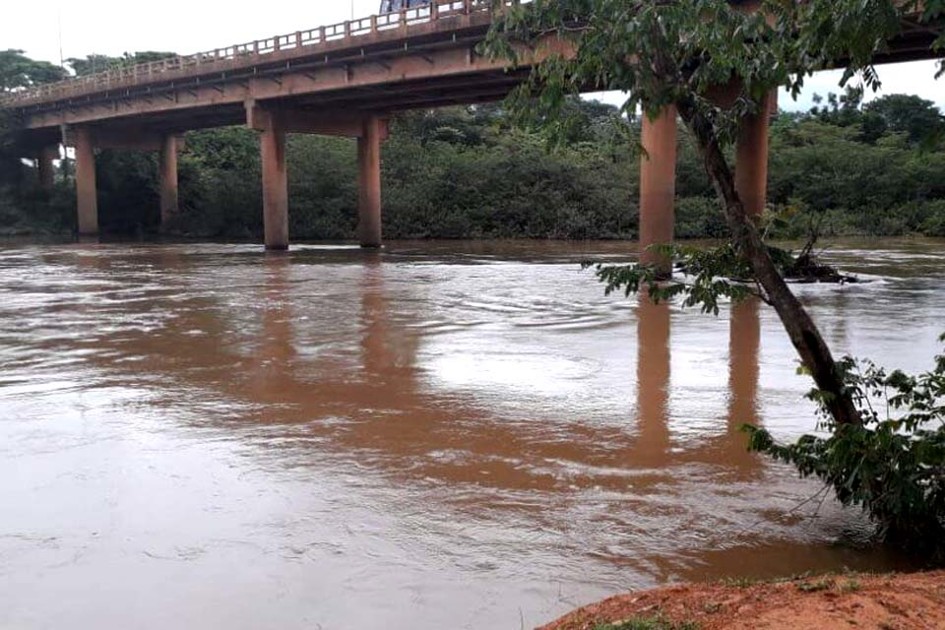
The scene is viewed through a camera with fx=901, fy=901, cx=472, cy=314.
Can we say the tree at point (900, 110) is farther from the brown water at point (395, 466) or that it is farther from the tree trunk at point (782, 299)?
the tree trunk at point (782, 299)

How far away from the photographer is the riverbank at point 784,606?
355 cm

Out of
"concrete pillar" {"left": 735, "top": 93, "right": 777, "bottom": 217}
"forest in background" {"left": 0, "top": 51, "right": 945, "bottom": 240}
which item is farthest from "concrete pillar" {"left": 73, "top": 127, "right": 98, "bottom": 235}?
"concrete pillar" {"left": 735, "top": 93, "right": 777, "bottom": 217}

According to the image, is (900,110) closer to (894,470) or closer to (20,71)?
(20,71)

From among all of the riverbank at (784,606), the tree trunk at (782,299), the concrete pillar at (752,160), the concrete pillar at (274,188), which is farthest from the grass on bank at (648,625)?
the concrete pillar at (274,188)

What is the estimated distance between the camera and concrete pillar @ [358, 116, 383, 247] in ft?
134

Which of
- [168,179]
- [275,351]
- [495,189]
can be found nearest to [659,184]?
[275,351]

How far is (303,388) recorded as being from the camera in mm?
9602

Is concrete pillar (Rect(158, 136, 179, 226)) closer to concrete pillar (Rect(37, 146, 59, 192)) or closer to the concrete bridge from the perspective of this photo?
the concrete bridge

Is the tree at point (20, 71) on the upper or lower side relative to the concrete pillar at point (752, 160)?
upper

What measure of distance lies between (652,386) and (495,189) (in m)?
40.7

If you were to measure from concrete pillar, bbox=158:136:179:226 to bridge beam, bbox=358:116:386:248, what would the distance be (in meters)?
18.5

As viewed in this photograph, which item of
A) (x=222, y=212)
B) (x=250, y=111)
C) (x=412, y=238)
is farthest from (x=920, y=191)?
(x=222, y=212)

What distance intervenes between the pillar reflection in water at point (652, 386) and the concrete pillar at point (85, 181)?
4475 cm

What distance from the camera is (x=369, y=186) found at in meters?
40.9
